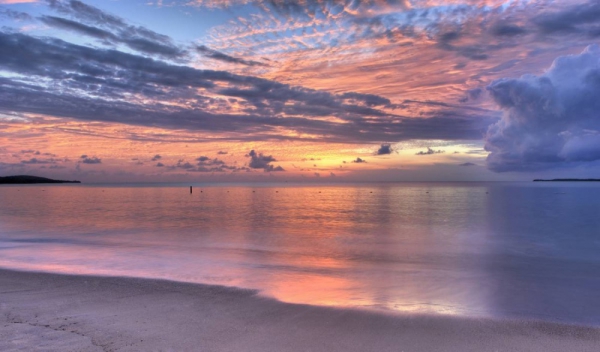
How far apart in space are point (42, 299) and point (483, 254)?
20843 mm

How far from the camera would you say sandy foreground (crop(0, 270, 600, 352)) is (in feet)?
23.9

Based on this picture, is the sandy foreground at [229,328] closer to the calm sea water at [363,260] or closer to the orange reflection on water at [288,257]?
the calm sea water at [363,260]

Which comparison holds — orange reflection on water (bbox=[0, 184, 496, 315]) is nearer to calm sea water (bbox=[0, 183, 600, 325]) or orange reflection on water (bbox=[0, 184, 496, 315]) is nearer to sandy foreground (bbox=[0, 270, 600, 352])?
calm sea water (bbox=[0, 183, 600, 325])

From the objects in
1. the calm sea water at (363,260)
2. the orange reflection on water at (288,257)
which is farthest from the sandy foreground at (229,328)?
the orange reflection on water at (288,257)

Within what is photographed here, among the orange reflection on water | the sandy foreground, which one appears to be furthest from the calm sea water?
the sandy foreground

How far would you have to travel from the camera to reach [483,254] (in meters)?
22.2

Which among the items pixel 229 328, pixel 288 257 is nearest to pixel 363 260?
pixel 288 257

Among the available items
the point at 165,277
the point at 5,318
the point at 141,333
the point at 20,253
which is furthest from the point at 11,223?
the point at 141,333

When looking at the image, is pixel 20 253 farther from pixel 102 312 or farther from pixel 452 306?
pixel 452 306

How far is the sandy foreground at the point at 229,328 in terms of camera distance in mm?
7273

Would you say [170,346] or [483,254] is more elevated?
[170,346]

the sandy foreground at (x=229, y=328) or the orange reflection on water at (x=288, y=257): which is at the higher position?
the sandy foreground at (x=229, y=328)

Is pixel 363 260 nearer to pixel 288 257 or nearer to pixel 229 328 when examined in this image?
pixel 288 257

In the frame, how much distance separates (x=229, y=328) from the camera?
8.22 meters
